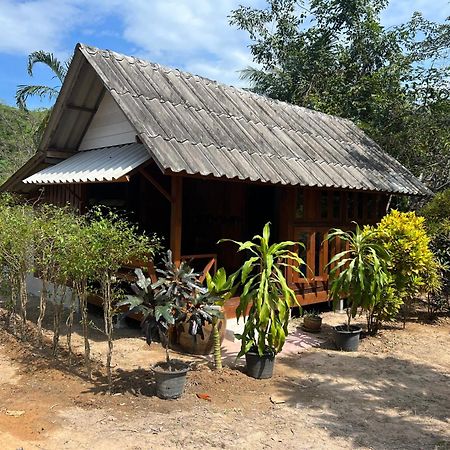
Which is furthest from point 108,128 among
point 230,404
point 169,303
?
point 230,404

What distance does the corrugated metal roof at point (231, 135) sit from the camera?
692cm

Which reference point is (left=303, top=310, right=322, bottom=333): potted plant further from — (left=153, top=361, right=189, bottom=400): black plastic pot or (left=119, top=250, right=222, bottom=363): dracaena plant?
(left=153, top=361, right=189, bottom=400): black plastic pot

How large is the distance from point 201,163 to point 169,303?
2277 mm

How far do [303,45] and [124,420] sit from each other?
60.4ft

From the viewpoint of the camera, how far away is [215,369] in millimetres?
6105

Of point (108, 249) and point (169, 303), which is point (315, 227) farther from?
point (108, 249)

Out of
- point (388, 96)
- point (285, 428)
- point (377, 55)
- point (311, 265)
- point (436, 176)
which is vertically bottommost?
point (285, 428)

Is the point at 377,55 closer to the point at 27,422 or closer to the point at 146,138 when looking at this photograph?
the point at 146,138

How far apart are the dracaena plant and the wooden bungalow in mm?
1356

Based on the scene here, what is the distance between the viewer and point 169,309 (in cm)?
509

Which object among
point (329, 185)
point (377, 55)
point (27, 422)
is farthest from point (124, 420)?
point (377, 55)

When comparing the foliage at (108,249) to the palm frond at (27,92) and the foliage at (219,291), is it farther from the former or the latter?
the palm frond at (27,92)

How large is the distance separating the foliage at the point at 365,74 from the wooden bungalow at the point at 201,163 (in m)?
4.07

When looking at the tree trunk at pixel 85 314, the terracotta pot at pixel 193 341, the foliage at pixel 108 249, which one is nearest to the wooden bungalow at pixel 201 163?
the terracotta pot at pixel 193 341
